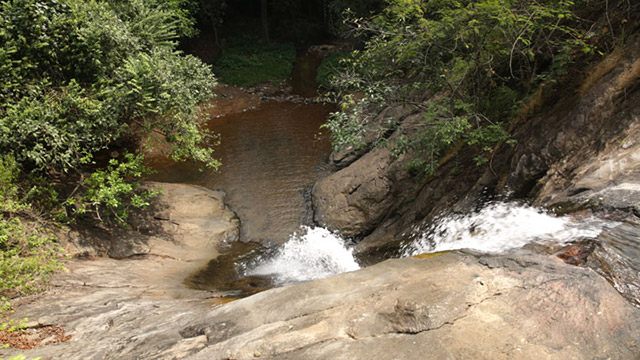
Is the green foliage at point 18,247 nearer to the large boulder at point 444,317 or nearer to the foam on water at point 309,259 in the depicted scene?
the large boulder at point 444,317

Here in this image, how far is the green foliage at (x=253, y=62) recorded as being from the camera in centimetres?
2336

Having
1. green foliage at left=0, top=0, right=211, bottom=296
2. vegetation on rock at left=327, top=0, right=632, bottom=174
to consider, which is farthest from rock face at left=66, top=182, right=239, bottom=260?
vegetation on rock at left=327, top=0, right=632, bottom=174

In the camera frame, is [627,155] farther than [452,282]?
Yes

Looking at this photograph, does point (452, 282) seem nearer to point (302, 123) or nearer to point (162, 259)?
point (162, 259)

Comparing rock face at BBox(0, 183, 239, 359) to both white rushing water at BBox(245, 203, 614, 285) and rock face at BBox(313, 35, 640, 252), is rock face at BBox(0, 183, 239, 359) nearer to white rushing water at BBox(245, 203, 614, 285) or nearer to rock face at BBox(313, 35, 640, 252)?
white rushing water at BBox(245, 203, 614, 285)

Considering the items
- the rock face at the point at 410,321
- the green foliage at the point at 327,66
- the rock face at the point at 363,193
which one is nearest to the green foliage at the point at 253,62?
the green foliage at the point at 327,66

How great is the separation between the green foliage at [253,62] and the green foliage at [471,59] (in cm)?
1511

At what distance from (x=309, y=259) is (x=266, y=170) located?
185 inches

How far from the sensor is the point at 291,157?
13.8 metres

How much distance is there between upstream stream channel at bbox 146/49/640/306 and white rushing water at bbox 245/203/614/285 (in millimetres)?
19

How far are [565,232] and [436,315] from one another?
2.40 metres

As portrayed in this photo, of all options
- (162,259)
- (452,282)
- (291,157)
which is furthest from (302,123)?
(452,282)

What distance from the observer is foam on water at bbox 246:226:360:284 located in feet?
27.6

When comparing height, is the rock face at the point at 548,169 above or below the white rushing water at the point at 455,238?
above
